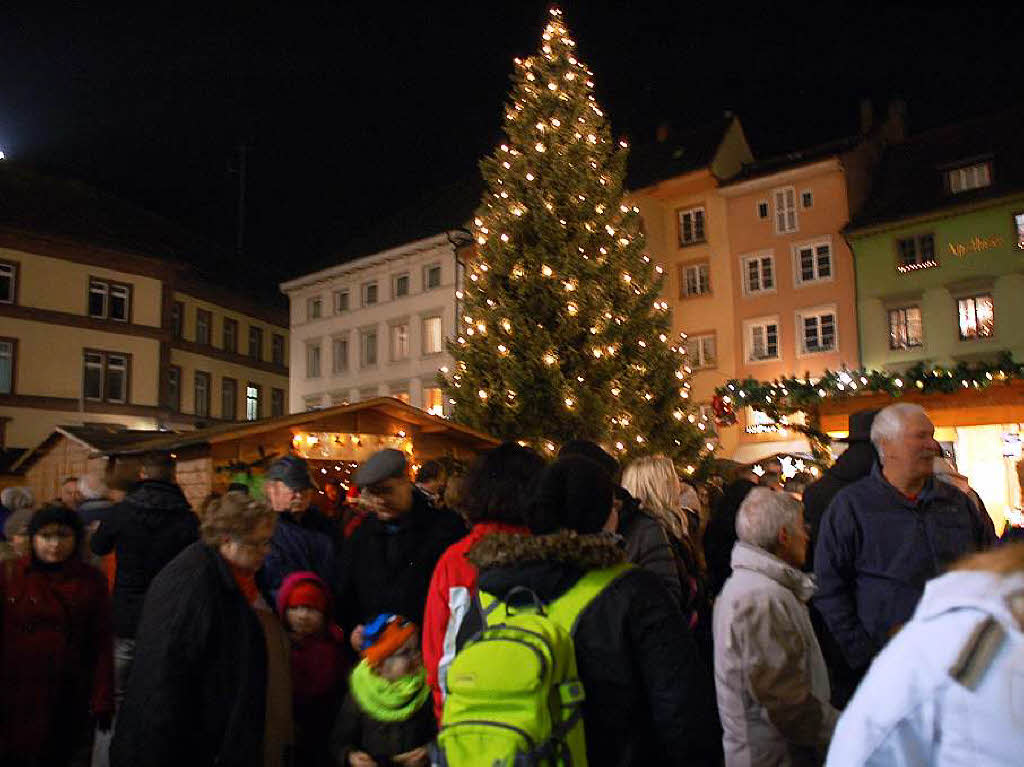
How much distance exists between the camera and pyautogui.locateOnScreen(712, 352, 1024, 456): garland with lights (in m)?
12.6

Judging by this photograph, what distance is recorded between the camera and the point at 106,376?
3956cm

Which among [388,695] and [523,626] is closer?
[523,626]

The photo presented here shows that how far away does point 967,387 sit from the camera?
1282 centimetres

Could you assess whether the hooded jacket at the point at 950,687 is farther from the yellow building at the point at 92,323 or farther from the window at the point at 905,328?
the yellow building at the point at 92,323

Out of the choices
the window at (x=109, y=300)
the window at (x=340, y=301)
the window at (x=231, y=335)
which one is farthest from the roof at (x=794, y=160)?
the window at (x=231, y=335)

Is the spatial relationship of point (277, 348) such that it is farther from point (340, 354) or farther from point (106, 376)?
point (106, 376)

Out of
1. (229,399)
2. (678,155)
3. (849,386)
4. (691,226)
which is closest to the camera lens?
(849,386)

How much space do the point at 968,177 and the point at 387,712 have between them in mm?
31281

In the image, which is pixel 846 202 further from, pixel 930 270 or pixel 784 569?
pixel 784 569

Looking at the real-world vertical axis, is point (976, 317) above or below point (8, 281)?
below

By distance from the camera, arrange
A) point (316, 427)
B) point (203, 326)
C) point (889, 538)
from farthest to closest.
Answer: point (203, 326), point (316, 427), point (889, 538)

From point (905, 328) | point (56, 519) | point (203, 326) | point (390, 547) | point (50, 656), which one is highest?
point (203, 326)

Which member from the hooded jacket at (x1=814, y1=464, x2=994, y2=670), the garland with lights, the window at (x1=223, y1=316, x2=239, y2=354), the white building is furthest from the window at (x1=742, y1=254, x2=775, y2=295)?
the hooded jacket at (x1=814, y1=464, x2=994, y2=670)

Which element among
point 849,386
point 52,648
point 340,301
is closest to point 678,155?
point 340,301
